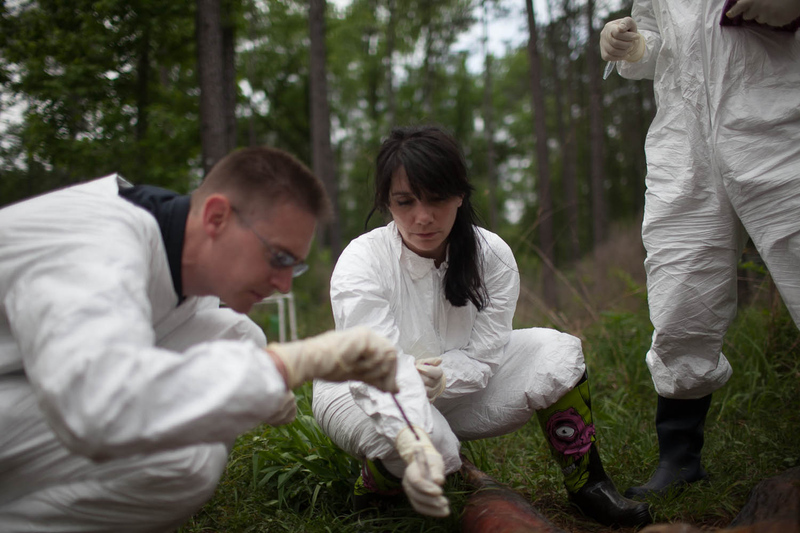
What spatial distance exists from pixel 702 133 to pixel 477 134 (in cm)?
2434

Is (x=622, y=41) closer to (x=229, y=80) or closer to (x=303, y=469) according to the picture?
(x=303, y=469)

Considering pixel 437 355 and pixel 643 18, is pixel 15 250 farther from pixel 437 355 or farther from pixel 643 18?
pixel 643 18

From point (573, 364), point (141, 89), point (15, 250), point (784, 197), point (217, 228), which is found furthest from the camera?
point (141, 89)

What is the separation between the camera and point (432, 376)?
2.09m

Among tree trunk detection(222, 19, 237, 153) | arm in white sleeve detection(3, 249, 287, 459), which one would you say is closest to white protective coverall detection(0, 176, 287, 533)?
arm in white sleeve detection(3, 249, 287, 459)

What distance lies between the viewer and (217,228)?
1630 millimetres

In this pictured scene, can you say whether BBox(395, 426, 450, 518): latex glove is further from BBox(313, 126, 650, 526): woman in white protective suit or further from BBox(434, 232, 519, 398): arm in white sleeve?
BBox(434, 232, 519, 398): arm in white sleeve

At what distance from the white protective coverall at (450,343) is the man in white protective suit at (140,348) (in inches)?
17.5

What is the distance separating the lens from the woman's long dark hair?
2246 mm

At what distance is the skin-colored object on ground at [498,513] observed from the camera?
6.23ft

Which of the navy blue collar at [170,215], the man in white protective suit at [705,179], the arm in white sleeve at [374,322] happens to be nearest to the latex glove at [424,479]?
the arm in white sleeve at [374,322]

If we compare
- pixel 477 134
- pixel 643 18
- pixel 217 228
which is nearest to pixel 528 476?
pixel 217 228

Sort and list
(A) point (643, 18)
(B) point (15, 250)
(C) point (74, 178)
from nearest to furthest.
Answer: (B) point (15, 250) → (A) point (643, 18) → (C) point (74, 178)

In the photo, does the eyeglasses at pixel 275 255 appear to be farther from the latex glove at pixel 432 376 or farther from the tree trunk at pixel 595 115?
the tree trunk at pixel 595 115
